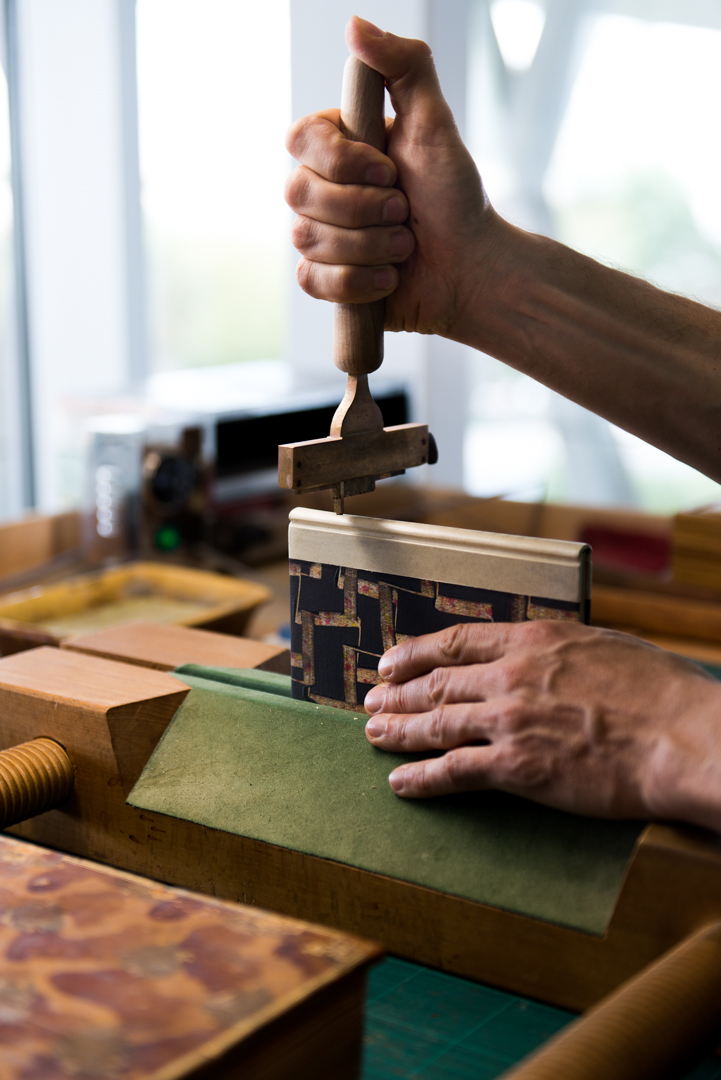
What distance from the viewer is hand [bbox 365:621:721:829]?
570mm

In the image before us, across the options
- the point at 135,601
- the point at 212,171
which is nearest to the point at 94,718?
the point at 135,601

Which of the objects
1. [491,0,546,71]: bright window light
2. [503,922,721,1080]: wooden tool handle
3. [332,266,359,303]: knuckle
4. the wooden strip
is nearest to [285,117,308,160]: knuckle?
[332,266,359,303]: knuckle

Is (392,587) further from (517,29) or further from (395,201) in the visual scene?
(517,29)

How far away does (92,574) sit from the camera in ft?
5.37

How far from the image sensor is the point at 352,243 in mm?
800

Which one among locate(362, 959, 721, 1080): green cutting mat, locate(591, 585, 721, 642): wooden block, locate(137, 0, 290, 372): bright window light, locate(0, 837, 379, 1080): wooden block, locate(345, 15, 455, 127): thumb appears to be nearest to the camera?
locate(0, 837, 379, 1080): wooden block

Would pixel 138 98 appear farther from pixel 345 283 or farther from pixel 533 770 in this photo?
pixel 533 770

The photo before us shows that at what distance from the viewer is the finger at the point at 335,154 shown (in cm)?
77

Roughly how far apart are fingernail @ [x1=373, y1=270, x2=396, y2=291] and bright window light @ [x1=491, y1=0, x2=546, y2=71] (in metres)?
2.25

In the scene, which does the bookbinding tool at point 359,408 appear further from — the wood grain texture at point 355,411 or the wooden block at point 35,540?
the wooden block at point 35,540

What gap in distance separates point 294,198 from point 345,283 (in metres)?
0.11

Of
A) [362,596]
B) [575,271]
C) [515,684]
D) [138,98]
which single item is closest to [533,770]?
[515,684]

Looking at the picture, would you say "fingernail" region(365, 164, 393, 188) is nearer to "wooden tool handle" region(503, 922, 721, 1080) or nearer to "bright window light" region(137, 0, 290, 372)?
"wooden tool handle" region(503, 922, 721, 1080)

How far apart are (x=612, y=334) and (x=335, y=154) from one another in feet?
0.92
